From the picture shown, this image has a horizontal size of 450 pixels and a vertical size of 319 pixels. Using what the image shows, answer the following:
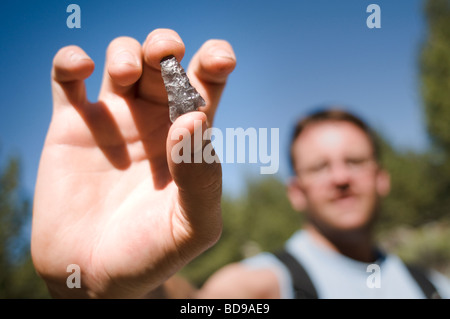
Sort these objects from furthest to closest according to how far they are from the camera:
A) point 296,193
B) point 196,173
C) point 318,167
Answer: point 296,193
point 318,167
point 196,173

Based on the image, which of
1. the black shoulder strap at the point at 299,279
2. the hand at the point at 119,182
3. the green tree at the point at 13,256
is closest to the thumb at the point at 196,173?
the hand at the point at 119,182

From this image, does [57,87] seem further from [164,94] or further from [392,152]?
[392,152]

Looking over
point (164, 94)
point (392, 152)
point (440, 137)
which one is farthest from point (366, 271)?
point (392, 152)

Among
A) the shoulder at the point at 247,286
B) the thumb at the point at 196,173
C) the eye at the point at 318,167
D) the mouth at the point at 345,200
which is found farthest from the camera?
the eye at the point at 318,167

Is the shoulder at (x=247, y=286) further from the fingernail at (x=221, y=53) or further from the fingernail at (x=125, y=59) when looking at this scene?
the fingernail at (x=125, y=59)

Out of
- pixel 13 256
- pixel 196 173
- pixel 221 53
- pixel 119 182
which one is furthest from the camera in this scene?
pixel 13 256

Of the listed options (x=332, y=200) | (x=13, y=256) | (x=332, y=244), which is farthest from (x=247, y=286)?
(x=13, y=256)

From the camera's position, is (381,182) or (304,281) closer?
(304,281)

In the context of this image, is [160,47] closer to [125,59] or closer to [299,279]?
[125,59]
